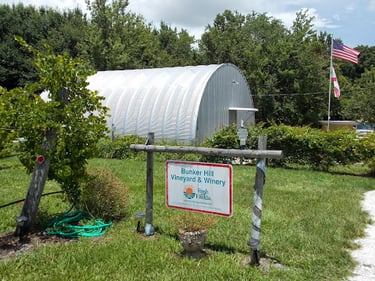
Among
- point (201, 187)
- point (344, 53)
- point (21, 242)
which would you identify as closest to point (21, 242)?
point (21, 242)

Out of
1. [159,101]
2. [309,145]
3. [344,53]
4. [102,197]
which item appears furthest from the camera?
[344,53]

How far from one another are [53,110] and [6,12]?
1582 inches

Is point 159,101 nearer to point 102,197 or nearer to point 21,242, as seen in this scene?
point 102,197

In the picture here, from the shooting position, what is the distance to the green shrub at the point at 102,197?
5.73 m

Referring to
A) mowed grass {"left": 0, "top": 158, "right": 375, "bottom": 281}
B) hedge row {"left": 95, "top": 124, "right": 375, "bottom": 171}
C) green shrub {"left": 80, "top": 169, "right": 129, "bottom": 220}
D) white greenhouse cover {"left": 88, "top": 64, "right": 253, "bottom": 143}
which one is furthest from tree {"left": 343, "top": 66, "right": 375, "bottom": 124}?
green shrub {"left": 80, "top": 169, "right": 129, "bottom": 220}

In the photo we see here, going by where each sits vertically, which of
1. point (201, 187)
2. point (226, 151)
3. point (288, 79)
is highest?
point (288, 79)

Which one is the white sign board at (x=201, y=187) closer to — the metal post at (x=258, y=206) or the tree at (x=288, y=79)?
the metal post at (x=258, y=206)

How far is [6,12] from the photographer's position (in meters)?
38.6

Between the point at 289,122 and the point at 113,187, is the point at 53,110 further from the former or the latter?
Result: the point at 289,122

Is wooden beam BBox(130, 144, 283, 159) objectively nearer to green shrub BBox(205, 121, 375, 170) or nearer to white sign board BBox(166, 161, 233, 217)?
white sign board BBox(166, 161, 233, 217)

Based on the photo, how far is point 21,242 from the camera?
487 centimetres

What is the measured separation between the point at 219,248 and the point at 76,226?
2.13 meters

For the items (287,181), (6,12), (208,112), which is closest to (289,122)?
(208,112)

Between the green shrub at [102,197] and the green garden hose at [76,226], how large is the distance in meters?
0.21
